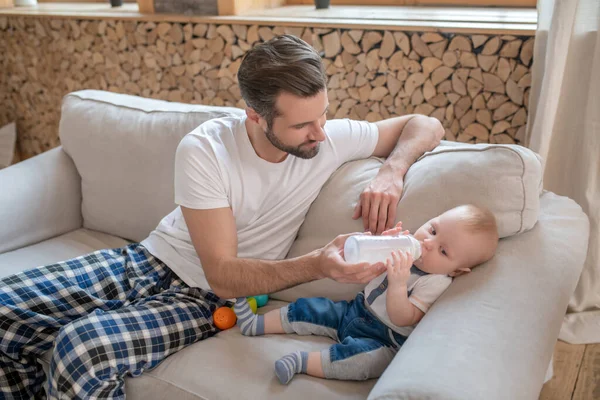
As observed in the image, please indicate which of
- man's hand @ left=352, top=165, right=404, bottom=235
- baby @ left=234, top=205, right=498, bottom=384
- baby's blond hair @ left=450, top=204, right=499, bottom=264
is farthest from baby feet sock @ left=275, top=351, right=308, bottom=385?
baby's blond hair @ left=450, top=204, right=499, bottom=264

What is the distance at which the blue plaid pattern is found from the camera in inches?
55.0

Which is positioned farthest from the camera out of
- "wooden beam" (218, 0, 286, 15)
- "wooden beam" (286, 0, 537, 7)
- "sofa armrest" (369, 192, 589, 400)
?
"wooden beam" (218, 0, 286, 15)

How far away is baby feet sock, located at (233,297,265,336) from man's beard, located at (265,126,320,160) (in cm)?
42

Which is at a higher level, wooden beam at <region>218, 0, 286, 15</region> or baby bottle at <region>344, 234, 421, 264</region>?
wooden beam at <region>218, 0, 286, 15</region>

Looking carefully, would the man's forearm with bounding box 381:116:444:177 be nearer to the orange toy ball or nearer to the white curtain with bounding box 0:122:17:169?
the orange toy ball

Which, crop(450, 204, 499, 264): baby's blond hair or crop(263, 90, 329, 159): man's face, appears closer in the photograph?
crop(450, 204, 499, 264): baby's blond hair

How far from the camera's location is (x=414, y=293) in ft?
4.57

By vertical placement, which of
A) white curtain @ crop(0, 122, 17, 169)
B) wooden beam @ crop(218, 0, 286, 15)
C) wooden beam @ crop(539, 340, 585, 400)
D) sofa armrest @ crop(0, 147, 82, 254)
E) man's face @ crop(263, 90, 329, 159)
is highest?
wooden beam @ crop(218, 0, 286, 15)

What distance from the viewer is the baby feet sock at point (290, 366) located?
1.36 m

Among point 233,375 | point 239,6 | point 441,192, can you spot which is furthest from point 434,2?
point 233,375

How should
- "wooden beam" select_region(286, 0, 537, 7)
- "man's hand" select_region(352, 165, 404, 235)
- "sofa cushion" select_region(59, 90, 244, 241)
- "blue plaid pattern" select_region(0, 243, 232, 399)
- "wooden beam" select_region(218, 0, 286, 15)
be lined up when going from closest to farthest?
"blue plaid pattern" select_region(0, 243, 232, 399)
"man's hand" select_region(352, 165, 404, 235)
"sofa cushion" select_region(59, 90, 244, 241)
"wooden beam" select_region(286, 0, 537, 7)
"wooden beam" select_region(218, 0, 286, 15)

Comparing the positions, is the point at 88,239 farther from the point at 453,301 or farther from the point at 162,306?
the point at 453,301

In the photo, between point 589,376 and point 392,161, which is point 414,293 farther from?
point 589,376

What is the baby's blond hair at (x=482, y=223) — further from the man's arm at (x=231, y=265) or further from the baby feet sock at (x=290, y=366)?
the baby feet sock at (x=290, y=366)
